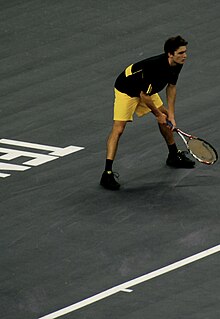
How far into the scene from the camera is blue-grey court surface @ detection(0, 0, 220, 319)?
16.6 m

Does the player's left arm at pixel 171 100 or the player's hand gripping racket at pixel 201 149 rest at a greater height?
the player's left arm at pixel 171 100

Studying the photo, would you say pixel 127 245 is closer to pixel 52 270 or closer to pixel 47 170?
pixel 52 270

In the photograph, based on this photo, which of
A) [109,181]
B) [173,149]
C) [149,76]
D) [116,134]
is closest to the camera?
[149,76]

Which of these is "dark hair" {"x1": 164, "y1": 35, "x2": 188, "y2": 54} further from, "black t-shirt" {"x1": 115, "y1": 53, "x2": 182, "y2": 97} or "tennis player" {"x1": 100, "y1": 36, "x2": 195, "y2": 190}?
"black t-shirt" {"x1": 115, "y1": 53, "x2": 182, "y2": 97}

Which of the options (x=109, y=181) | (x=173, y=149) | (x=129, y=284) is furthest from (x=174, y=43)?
(x=129, y=284)

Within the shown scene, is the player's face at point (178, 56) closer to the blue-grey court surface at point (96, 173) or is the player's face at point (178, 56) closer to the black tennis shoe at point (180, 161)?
the black tennis shoe at point (180, 161)

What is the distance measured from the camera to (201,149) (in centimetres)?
1933

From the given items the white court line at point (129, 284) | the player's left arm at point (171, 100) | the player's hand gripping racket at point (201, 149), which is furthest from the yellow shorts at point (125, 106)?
the white court line at point (129, 284)

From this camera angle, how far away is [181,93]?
23.0 meters

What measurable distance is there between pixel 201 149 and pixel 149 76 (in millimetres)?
1219

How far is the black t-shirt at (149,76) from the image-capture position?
19.3 m

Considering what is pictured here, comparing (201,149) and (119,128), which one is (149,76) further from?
(201,149)

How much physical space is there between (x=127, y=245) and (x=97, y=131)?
14.0 ft

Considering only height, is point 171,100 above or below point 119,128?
above
